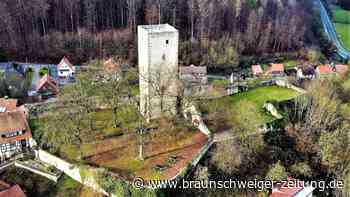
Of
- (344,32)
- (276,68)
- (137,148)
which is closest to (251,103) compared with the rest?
(137,148)

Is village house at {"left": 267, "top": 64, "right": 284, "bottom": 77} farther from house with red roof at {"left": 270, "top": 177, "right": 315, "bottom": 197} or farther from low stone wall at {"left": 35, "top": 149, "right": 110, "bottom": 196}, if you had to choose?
low stone wall at {"left": 35, "top": 149, "right": 110, "bottom": 196}

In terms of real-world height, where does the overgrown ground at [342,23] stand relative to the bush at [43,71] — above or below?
above

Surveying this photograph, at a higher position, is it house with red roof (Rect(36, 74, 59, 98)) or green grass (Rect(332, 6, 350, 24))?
green grass (Rect(332, 6, 350, 24))

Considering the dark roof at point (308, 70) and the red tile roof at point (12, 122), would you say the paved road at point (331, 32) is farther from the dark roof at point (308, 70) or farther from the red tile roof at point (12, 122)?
the red tile roof at point (12, 122)

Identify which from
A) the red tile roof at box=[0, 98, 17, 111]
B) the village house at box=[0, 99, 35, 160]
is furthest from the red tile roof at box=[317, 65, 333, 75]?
the red tile roof at box=[0, 98, 17, 111]

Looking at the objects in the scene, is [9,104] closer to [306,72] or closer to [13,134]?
[13,134]

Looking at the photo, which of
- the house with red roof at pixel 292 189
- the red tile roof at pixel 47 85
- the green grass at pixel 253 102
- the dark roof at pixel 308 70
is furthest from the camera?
the dark roof at pixel 308 70

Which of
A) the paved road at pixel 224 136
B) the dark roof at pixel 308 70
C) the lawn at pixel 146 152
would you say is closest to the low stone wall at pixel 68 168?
the lawn at pixel 146 152
